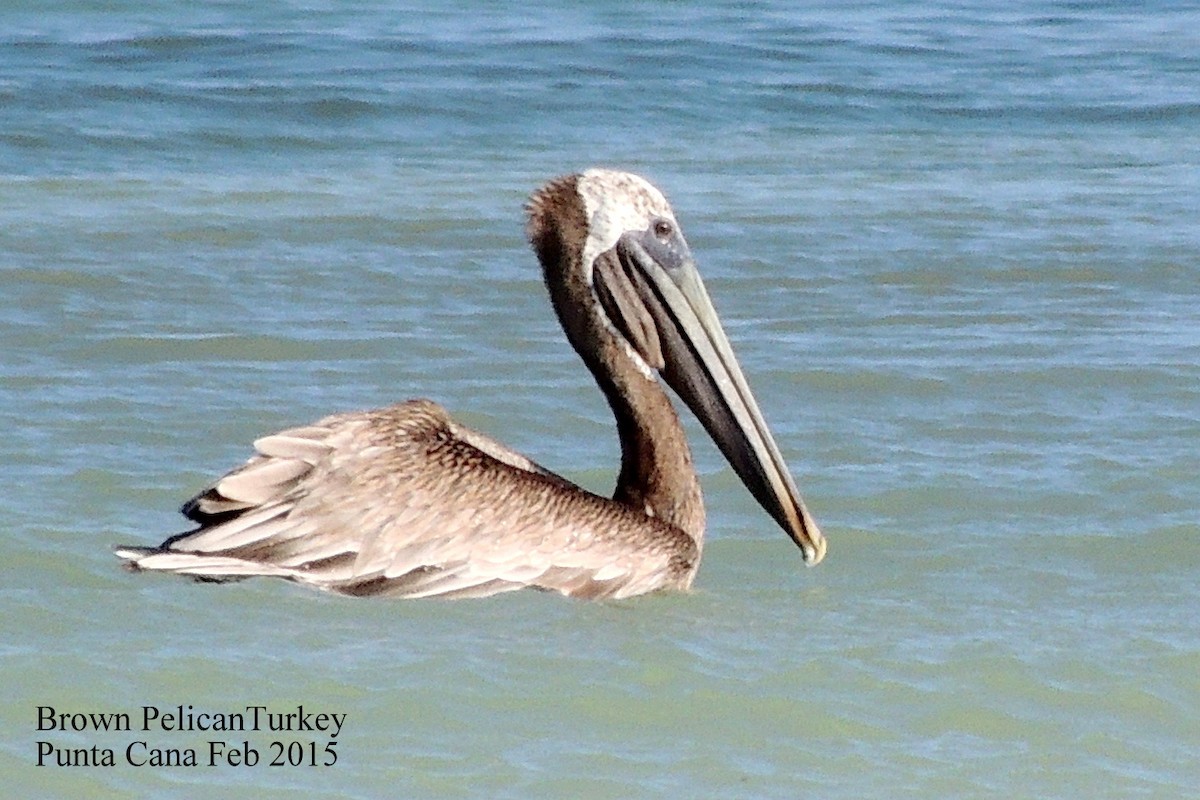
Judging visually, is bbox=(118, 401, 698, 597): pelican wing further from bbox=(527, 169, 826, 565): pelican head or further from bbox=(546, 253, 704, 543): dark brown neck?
bbox=(527, 169, 826, 565): pelican head

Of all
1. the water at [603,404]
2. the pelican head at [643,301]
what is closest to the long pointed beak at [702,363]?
the pelican head at [643,301]

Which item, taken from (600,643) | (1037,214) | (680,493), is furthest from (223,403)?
(1037,214)

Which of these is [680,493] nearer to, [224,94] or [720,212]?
[720,212]

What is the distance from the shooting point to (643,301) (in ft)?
19.1

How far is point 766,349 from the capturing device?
7.79 m

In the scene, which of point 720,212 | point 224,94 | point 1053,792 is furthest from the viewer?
Answer: point 224,94

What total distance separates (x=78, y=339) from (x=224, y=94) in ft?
19.0

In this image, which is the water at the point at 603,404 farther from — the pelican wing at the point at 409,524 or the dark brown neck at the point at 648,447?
the dark brown neck at the point at 648,447

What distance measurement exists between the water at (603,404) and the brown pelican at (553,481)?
12 centimetres

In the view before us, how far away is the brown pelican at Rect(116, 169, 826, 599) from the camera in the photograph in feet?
16.9

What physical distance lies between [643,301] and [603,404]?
125 centimetres

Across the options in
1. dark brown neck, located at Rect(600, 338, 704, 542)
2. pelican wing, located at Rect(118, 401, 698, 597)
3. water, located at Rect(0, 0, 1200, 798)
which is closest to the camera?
water, located at Rect(0, 0, 1200, 798)

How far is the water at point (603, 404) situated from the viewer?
4520 millimetres

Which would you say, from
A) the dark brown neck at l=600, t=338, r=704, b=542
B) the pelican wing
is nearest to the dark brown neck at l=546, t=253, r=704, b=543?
the dark brown neck at l=600, t=338, r=704, b=542
